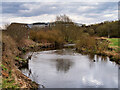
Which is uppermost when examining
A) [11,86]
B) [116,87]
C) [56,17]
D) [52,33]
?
[56,17]

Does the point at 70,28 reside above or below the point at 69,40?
above

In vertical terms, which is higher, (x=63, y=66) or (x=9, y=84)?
Answer: (x=9, y=84)

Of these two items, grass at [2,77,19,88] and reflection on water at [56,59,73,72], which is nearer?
grass at [2,77,19,88]

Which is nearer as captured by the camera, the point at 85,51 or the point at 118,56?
the point at 118,56

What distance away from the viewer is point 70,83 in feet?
30.8

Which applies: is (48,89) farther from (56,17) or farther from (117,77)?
(56,17)

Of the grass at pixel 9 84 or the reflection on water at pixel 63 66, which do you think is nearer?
the grass at pixel 9 84

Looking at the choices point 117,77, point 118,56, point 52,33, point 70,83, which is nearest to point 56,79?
point 70,83

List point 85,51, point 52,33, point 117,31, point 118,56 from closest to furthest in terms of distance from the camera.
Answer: point 118,56 → point 85,51 → point 52,33 → point 117,31

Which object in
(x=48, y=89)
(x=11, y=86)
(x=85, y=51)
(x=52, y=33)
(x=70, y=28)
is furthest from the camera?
(x=70, y=28)

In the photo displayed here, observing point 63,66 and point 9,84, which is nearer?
point 9,84

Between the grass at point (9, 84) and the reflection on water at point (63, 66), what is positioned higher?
the grass at point (9, 84)

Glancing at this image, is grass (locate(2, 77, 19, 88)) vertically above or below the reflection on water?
above

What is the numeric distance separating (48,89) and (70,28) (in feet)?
99.6
